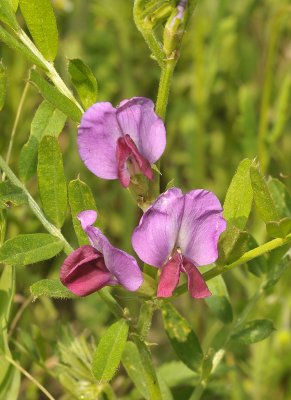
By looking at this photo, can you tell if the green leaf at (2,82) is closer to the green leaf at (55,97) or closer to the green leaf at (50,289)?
the green leaf at (55,97)

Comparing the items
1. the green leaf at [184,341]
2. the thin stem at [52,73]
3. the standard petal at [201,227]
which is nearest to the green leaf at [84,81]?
the thin stem at [52,73]

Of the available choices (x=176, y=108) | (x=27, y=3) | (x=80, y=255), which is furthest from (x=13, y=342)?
(x=176, y=108)

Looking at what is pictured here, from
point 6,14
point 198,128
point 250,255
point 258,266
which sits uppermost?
point 6,14

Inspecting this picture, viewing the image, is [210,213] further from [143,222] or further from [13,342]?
[13,342]

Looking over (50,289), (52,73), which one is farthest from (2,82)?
(50,289)

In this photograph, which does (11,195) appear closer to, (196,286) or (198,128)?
(196,286)

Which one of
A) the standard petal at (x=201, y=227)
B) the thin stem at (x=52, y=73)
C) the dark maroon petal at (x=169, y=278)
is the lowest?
the dark maroon petal at (x=169, y=278)

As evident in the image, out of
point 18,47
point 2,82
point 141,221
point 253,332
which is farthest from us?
point 253,332
